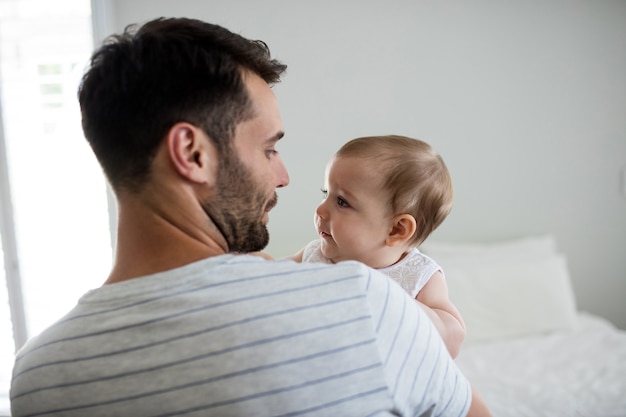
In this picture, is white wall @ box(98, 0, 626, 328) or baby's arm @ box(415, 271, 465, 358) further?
white wall @ box(98, 0, 626, 328)

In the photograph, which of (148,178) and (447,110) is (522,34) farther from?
(148,178)

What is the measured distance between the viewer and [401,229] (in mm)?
1142

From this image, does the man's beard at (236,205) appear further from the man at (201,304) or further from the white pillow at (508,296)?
the white pillow at (508,296)

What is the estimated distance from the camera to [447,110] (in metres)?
2.72

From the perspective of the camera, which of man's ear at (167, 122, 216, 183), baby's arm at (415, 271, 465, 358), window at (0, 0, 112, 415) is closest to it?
man's ear at (167, 122, 216, 183)

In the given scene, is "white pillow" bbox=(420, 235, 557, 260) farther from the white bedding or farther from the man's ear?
the man's ear

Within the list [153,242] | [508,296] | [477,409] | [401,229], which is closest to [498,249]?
[508,296]

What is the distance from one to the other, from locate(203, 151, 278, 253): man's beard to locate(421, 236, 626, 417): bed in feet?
4.67

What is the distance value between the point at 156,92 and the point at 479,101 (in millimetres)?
2281

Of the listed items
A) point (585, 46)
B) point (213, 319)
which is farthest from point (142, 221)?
point (585, 46)

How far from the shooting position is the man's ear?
0.75m

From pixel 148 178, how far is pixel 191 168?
0.23ft

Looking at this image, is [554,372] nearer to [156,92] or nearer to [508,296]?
[508,296]

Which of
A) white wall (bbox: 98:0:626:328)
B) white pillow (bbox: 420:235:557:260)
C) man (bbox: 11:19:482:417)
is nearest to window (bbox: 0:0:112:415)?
white wall (bbox: 98:0:626:328)
